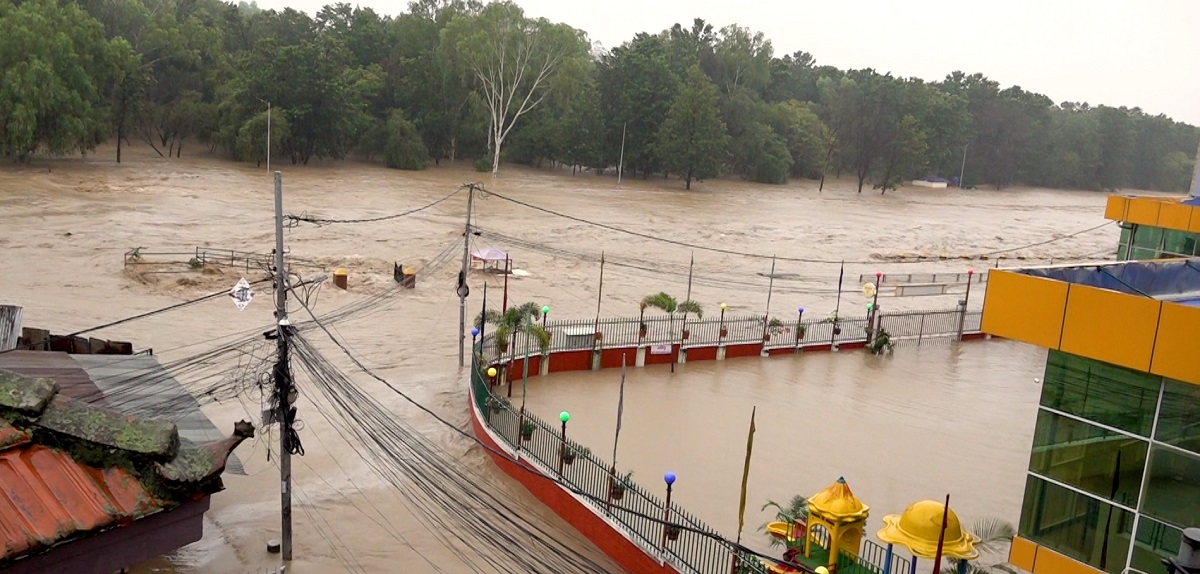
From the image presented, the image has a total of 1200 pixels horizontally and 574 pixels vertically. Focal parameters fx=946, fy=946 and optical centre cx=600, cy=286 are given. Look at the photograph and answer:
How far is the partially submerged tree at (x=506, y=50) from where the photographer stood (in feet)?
236

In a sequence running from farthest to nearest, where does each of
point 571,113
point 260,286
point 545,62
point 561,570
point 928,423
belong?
point 571,113, point 545,62, point 260,286, point 928,423, point 561,570

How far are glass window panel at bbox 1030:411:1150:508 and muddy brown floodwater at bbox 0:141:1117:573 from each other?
256 inches

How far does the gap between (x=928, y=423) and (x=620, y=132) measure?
5841 cm

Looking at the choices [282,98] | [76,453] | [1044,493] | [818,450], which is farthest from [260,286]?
[282,98]

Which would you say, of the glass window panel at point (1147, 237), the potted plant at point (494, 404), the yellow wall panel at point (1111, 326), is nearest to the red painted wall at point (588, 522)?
the potted plant at point (494, 404)

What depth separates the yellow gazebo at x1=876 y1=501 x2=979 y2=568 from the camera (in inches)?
410

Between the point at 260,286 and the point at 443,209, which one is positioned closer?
the point at 260,286

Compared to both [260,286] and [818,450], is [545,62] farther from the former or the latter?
[818,450]

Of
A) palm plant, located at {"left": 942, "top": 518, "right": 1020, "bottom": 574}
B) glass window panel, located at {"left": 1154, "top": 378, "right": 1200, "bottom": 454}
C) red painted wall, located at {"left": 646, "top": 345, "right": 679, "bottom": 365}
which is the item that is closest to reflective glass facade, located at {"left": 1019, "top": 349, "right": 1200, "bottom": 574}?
glass window panel, located at {"left": 1154, "top": 378, "right": 1200, "bottom": 454}

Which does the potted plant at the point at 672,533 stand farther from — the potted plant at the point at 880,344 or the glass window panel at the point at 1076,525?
the potted plant at the point at 880,344

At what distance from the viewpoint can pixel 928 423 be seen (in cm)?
2333

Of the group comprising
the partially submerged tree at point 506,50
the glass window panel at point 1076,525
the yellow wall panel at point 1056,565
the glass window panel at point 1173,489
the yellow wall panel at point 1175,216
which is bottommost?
the yellow wall panel at point 1056,565

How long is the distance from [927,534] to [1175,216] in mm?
18680

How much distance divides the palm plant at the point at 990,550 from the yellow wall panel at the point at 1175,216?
39.4 ft
